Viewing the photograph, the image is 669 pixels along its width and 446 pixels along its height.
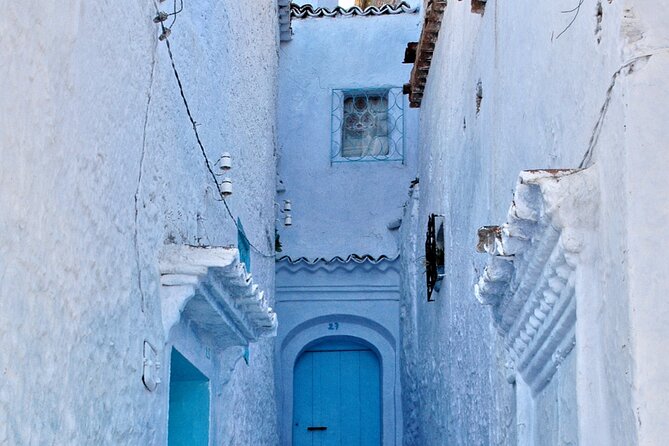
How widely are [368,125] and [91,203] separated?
30.3 feet

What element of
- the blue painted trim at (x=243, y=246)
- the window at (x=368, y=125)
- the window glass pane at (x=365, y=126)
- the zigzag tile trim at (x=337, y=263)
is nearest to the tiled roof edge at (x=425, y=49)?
the window at (x=368, y=125)

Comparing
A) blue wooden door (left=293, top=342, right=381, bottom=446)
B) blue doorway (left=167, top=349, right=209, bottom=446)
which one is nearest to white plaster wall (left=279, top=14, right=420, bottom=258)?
blue wooden door (left=293, top=342, right=381, bottom=446)

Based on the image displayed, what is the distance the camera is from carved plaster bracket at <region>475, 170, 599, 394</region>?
4.14 meters

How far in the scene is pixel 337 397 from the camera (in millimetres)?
12734

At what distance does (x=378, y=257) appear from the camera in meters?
12.9

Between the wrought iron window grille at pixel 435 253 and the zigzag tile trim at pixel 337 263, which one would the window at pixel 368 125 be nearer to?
the zigzag tile trim at pixel 337 263

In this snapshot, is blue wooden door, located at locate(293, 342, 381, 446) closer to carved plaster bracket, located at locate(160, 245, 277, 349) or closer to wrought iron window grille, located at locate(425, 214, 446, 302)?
wrought iron window grille, located at locate(425, 214, 446, 302)

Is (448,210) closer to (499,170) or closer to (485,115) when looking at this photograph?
(485,115)

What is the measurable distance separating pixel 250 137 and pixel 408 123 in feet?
13.6

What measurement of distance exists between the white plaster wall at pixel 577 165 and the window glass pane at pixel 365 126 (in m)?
3.90

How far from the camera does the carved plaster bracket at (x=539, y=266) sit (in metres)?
4.14

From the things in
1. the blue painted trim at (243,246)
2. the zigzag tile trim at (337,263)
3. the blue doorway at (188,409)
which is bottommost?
the blue doorway at (188,409)

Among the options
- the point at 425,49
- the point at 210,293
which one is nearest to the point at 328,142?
the point at 425,49

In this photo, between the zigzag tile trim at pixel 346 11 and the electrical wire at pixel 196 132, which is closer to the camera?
the electrical wire at pixel 196 132
